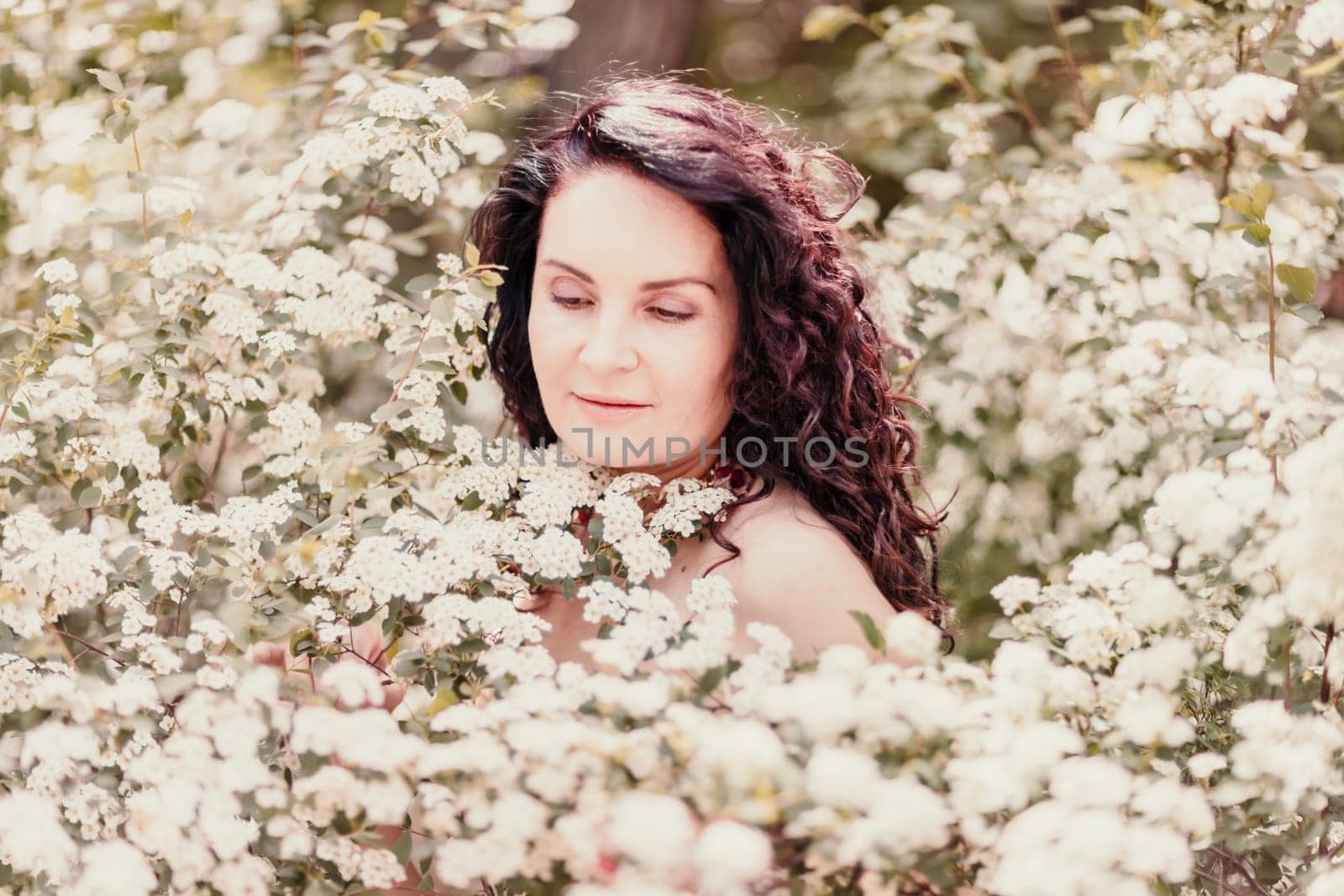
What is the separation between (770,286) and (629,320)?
0.24 metres

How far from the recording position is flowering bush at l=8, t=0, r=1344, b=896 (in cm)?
128

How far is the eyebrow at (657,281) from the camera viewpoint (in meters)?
1.96

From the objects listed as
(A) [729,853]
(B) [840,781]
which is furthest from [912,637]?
(A) [729,853]

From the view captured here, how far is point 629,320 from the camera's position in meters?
1.97

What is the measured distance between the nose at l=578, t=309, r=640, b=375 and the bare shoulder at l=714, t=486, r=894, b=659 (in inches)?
12.3

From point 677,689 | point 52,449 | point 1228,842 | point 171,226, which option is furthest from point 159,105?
point 1228,842

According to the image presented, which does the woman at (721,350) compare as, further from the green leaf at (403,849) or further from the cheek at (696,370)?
the green leaf at (403,849)

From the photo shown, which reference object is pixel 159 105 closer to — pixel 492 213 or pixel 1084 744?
pixel 492 213

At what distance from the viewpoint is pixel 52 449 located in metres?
2.18

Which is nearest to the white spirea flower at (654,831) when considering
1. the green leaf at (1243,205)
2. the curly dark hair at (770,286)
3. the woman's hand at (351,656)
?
the woman's hand at (351,656)

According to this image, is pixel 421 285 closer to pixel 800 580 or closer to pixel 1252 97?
pixel 800 580

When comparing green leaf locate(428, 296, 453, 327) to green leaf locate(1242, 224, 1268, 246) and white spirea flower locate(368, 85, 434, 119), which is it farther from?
green leaf locate(1242, 224, 1268, 246)

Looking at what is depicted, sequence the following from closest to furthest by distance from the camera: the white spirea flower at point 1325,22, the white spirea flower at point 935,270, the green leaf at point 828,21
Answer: the white spirea flower at point 1325,22 < the white spirea flower at point 935,270 < the green leaf at point 828,21

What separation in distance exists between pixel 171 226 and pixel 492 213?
56 cm
